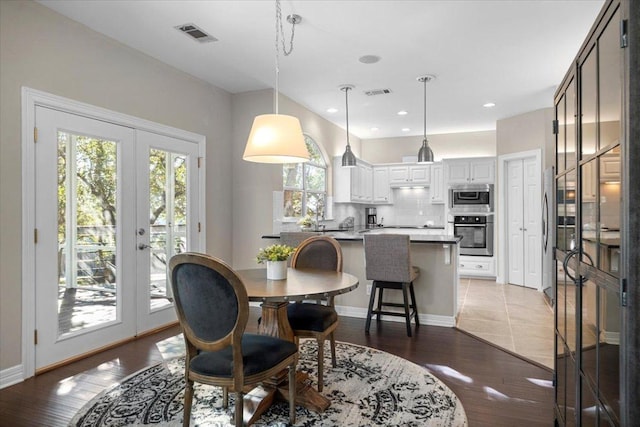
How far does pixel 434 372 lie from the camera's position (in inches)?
119

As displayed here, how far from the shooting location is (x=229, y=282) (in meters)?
1.86

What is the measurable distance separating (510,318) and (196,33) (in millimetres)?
4415

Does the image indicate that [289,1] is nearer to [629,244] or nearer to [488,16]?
[488,16]

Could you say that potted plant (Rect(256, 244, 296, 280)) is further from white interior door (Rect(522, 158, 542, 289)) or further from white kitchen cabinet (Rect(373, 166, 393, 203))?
white kitchen cabinet (Rect(373, 166, 393, 203))

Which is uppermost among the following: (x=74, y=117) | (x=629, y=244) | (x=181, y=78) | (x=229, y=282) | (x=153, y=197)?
(x=181, y=78)

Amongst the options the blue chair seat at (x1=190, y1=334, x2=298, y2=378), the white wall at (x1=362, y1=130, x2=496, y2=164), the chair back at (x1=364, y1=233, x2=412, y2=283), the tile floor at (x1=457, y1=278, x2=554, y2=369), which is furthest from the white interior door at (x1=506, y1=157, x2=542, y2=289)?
the blue chair seat at (x1=190, y1=334, x2=298, y2=378)

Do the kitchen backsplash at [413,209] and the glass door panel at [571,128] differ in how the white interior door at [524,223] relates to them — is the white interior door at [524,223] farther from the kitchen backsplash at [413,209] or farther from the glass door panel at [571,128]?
the glass door panel at [571,128]

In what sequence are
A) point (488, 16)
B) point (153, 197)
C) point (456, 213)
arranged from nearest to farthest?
point (488, 16) → point (153, 197) → point (456, 213)

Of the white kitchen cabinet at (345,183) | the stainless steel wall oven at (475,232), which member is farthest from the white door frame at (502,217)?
the white kitchen cabinet at (345,183)

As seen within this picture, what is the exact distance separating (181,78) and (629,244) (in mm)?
4392

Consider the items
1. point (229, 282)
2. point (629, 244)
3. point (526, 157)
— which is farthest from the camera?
point (526, 157)

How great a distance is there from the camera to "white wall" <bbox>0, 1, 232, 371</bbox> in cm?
283

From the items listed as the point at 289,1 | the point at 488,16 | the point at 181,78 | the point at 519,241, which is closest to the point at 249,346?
the point at 289,1

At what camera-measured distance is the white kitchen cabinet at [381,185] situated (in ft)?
26.9
